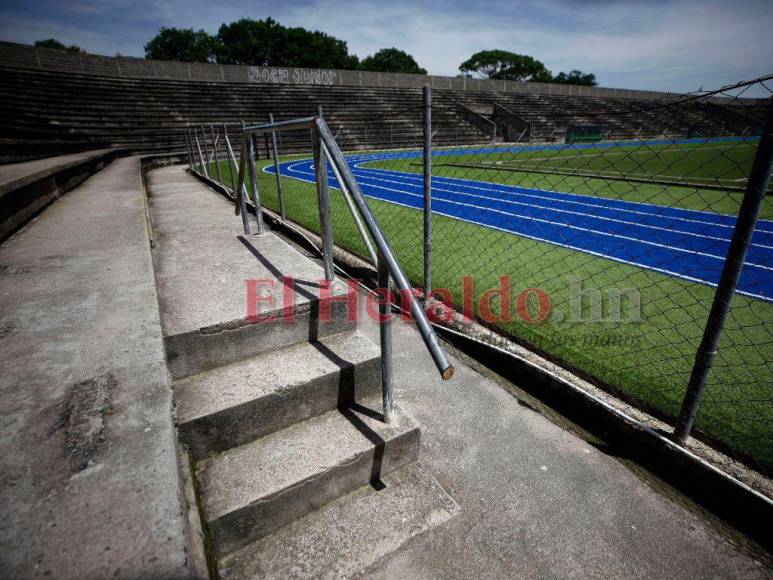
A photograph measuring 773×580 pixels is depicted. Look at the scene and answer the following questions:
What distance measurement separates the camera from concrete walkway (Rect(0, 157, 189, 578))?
3.13ft

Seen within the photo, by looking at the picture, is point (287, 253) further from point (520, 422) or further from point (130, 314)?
point (520, 422)

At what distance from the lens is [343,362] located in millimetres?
2023

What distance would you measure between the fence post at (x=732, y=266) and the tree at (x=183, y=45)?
297 ft

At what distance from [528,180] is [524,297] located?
8922 mm

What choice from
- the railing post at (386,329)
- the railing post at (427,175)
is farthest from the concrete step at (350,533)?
the railing post at (427,175)

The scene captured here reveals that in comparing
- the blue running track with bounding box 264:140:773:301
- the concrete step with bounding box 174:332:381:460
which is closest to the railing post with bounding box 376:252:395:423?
the concrete step with bounding box 174:332:381:460

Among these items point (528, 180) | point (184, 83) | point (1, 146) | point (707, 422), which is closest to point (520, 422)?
point (707, 422)

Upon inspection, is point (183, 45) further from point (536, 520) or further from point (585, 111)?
point (536, 520)

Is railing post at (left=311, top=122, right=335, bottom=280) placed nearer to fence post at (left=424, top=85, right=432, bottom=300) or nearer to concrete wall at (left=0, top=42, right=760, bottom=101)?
fence post at (left=424, top=85, right=432, bottom=300)

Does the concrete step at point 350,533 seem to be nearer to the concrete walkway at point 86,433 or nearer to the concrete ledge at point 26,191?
the concrete walkway at point 86,433

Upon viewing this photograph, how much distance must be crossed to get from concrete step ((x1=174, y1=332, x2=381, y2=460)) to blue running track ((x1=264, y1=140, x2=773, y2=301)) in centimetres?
319

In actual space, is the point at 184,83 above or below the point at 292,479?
above

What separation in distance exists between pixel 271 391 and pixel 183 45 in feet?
306

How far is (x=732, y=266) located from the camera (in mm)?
1629
